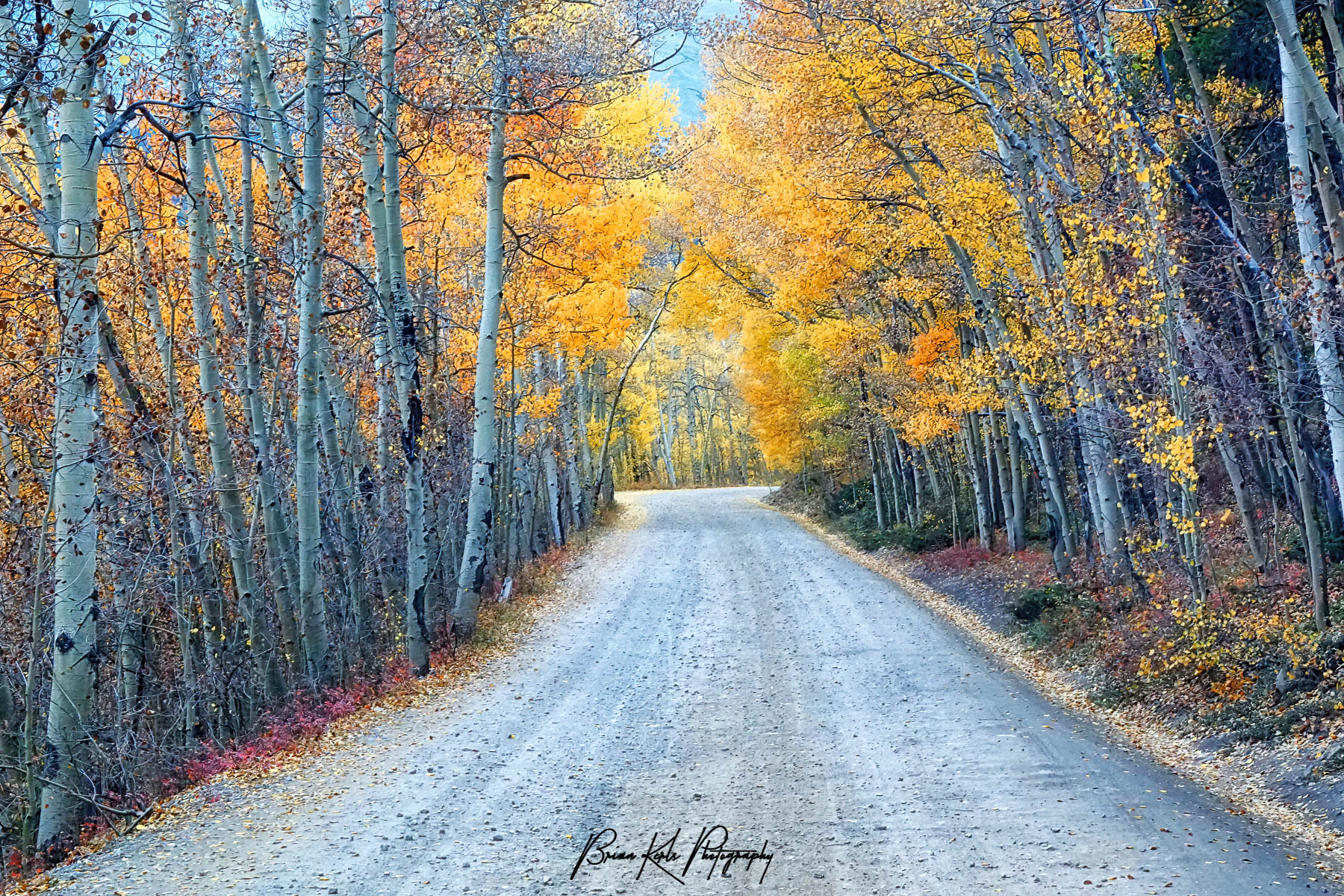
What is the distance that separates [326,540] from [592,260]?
7296mm

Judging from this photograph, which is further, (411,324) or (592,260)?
(592,260)

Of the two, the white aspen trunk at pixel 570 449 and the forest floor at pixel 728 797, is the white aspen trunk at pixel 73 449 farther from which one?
the white aspen trunk at pixel 570 449

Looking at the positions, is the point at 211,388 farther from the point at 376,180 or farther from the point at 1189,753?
the point at 1189,753

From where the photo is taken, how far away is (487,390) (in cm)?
1311

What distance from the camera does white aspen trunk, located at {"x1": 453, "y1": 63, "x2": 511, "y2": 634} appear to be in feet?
43.1

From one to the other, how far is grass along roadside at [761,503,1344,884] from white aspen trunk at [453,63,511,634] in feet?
21.8

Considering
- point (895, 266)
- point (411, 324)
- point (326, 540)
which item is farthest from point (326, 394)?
point (895, 266)

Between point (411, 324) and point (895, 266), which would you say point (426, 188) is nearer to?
point (411, 324)

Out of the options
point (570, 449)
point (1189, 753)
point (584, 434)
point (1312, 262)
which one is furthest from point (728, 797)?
point (584, 434)

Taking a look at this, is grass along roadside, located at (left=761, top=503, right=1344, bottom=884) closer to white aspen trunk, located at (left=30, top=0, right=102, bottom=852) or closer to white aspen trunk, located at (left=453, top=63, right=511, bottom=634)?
white aspen trunk, located at (left=453, top=63, right=511, bottom=634)

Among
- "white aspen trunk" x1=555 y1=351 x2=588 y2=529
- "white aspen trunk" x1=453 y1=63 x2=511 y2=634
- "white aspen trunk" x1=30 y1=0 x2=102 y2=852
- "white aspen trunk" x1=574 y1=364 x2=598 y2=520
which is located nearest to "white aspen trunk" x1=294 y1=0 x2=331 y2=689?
"white aspen trunk" x1=453 y1=63 x2=511 y2=634

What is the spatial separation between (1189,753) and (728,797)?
3793mm

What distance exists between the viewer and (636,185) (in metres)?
21.7

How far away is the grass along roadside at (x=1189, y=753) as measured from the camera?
6145 mm
